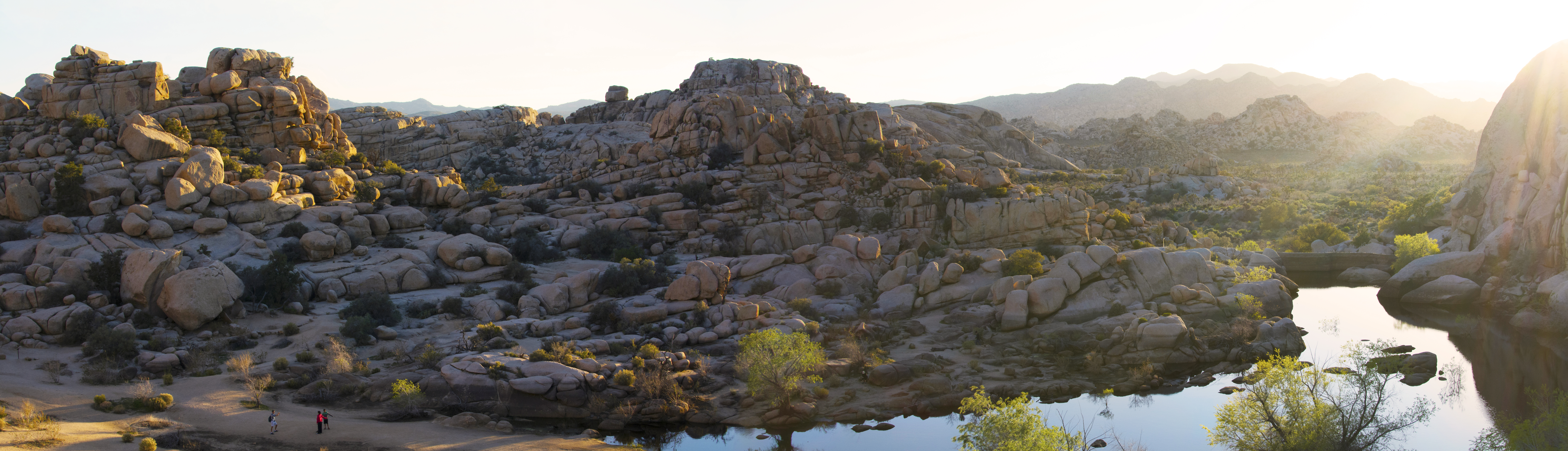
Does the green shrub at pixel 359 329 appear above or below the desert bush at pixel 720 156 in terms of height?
below

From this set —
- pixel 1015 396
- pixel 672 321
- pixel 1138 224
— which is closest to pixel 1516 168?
pixel 1138 224

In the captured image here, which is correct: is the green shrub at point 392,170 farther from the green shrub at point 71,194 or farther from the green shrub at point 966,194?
the green shrub at point 966,194

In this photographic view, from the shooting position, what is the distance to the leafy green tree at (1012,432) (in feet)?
51.6

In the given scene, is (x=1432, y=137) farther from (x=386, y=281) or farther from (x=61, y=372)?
(x=61, y=372)

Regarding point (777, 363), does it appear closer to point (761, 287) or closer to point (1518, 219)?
point (761, 287)

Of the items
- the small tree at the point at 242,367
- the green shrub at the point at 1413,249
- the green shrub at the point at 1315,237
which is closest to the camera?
the small tree at the point at 242,367

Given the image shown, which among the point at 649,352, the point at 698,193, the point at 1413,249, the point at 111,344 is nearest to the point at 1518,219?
the point at 1413,249

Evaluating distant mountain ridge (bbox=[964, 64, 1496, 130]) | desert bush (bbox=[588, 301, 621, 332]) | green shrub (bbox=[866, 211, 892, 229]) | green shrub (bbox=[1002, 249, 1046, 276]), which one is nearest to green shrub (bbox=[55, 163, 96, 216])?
desert bush (bbox=[588, 301, 621, 332])

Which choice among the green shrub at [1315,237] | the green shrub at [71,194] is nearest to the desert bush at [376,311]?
the green shrub at [71,194]

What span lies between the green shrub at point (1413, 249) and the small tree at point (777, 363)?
36332 millimetres

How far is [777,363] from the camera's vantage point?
23.3m

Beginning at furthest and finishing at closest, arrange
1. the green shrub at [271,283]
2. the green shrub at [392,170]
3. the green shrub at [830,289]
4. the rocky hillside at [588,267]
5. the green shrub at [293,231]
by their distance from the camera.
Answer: the green shrub at [392,170]
the green shrub at [293,231]
the green shrub at [830,289]
the green shrub at [271,283]
the rocky hillside at [588,267]

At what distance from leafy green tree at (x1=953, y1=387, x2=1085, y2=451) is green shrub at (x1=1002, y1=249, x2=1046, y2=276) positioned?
17.3m

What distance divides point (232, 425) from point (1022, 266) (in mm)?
28886
